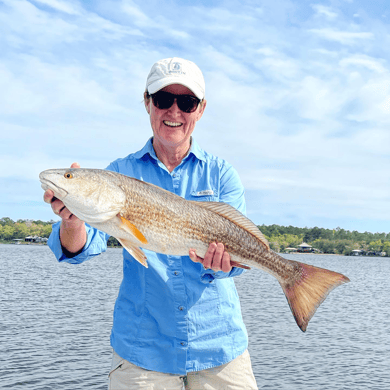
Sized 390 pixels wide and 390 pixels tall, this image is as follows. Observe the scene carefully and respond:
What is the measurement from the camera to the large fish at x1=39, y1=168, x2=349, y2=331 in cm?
359

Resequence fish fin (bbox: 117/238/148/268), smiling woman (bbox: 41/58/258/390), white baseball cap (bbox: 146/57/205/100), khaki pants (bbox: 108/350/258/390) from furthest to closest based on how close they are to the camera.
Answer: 1. white baseball cap (bbox: 146/57/205/100)
2. khaki pants (bbox: 108/350/258/390)
3. smiling woman (bbox: 41/58/258/390)
4. fish fin (bbox: 117/238/148/268)

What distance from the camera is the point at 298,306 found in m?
3.87

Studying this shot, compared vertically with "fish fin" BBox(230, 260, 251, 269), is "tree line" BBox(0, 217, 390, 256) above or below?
above

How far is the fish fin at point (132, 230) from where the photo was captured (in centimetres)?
357

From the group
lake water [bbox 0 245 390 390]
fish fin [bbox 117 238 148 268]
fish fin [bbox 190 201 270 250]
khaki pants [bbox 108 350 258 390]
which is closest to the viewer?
fish fin [bbox 117 238 148 268]

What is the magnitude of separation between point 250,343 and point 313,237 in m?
147

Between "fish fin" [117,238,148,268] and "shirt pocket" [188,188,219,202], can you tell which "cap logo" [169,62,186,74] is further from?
"fish fin" [117,238,148,268]

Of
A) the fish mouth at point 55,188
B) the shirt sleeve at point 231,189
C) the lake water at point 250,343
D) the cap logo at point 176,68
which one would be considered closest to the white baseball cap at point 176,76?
the cap logo at point 176,68

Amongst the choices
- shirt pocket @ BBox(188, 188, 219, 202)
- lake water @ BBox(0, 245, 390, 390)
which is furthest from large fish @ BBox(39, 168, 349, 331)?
lake water @ BBox(0, 245, 390, 390)

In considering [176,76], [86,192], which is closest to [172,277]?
[86,192]

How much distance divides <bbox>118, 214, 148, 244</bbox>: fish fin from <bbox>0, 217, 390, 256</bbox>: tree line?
469 feet

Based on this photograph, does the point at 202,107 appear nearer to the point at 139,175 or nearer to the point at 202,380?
the point at 139,175

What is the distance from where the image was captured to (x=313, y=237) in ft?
526

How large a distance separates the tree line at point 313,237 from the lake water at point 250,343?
117m
